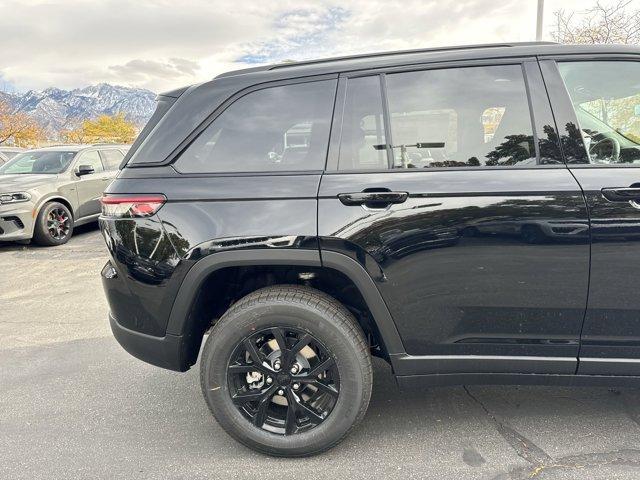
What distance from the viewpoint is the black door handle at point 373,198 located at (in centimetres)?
199

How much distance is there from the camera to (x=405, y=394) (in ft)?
9.01

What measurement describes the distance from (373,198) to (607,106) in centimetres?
129

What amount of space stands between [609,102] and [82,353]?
3.98m

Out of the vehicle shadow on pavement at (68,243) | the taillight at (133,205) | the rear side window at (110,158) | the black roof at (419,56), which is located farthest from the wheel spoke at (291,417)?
the rear side window at (110,158)

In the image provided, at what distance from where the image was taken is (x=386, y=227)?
1984 millimetres

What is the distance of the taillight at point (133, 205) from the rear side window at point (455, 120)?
3.15 ft

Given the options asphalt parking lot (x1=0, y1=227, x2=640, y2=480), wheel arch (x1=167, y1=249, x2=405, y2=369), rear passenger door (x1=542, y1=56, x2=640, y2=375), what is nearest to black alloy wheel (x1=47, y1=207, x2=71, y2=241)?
asphalt parking lot (x1=0, y1=227, x2=640, y2=480)

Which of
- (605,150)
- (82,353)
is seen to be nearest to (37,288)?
(82,353)

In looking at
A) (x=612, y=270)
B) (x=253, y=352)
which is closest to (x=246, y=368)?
(x=253, y=352)

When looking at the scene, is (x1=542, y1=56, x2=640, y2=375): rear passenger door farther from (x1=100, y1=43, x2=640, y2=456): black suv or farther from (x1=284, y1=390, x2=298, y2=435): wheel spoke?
(x1=284, y1=390, x2=298, y2=435): wheel spoke

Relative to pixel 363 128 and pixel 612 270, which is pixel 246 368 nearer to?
pixel 363 128

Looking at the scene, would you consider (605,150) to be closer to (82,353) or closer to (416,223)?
(416,223)

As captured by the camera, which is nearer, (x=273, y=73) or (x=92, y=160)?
(x=273, y=73)

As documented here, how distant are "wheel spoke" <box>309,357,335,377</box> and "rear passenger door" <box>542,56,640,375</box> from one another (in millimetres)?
1204
